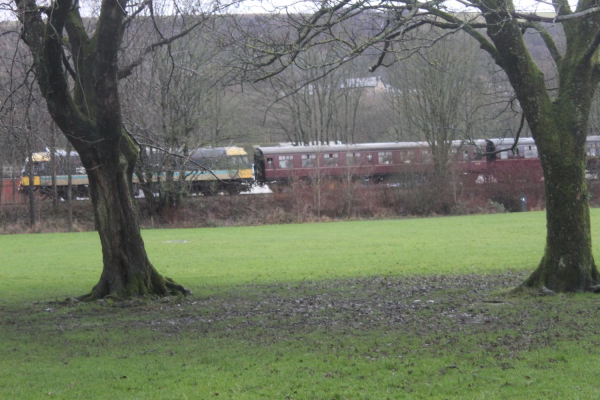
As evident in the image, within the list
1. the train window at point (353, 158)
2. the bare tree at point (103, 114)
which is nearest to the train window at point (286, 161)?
the train window at point (353, 158)

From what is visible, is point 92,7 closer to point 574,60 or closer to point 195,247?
point 574,60

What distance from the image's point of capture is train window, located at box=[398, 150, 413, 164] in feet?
152

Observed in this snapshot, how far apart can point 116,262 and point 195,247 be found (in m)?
15.3

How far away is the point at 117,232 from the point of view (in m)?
11.5

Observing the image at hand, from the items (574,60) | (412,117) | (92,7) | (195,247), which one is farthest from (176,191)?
(574,60)

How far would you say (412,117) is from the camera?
49.6 metres

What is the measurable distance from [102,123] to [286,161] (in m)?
37.9

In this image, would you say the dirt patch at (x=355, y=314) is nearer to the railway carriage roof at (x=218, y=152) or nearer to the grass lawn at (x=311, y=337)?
the grass lawn at (x=311, y=337)

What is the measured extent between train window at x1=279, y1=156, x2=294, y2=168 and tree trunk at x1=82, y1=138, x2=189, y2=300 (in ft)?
122

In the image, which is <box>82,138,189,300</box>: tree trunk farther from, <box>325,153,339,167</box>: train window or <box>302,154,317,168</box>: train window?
<box>302,154,317,168</box>: train window

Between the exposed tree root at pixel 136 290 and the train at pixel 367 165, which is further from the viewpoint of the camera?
the train at pixel 367 165

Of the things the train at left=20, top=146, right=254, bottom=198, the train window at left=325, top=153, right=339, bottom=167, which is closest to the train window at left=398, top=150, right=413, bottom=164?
the train window at left=325, top=153, right=339, bottom=167

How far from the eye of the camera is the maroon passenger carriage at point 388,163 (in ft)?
151

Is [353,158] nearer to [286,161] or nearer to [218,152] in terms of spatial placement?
[286,161]
